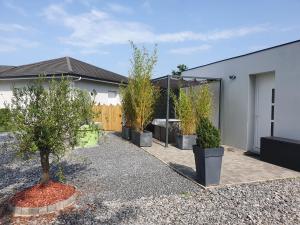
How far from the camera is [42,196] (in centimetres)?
513

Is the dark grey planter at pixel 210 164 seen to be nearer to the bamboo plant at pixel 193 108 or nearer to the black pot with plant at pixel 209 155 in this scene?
the black pot with plant at pixel 209 155

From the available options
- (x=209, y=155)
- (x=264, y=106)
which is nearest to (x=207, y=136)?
(x=209, y=155)

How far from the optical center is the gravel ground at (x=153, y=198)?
462cm

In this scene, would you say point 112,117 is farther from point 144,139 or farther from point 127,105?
point 144,139

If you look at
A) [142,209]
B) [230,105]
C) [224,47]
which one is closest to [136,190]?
[142,209]

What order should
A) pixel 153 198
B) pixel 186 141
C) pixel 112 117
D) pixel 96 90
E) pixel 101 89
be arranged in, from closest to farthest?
1. pixel 153 198
2. pixel 186 141
3. pixel 112 117
4. pixel 96 90
5. pixel 101 89

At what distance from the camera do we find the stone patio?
6899 millimetres

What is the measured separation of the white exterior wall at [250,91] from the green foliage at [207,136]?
331 centimetres

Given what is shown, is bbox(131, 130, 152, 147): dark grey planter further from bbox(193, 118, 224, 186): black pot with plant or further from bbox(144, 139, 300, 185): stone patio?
bbox(193, 118, 224, 186): black pot with plant

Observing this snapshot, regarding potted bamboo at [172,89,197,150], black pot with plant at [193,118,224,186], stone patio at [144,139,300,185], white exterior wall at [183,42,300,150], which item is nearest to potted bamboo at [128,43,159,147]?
potted bamboo at [172,89,197,150]

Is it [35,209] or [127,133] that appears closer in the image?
[35,209]

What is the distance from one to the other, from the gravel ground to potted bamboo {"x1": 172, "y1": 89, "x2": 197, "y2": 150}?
2710 mm

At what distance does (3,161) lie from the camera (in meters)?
9.09

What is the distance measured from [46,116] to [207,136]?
317cm
